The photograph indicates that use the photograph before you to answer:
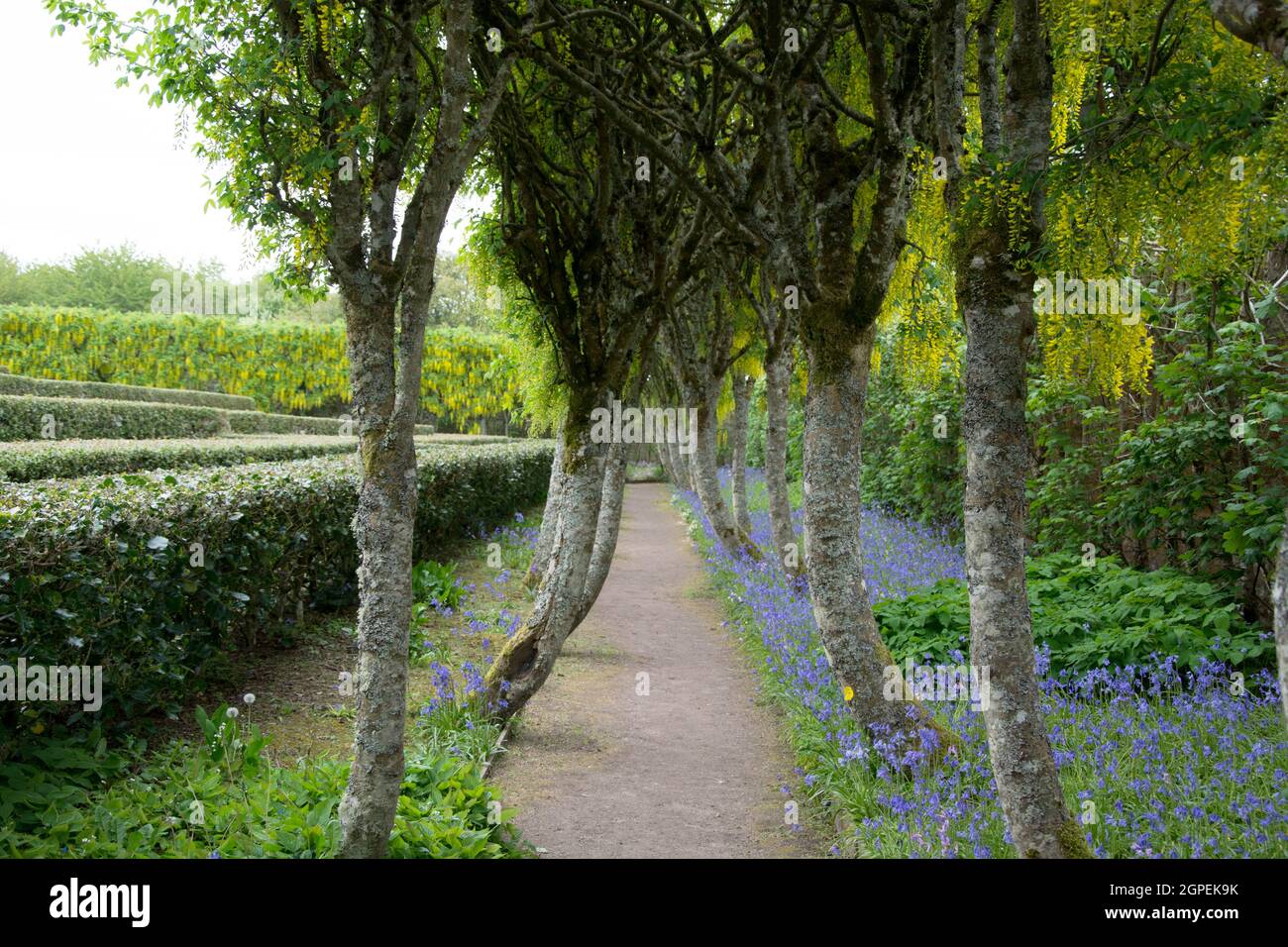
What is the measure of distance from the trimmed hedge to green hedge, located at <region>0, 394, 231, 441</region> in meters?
2.11

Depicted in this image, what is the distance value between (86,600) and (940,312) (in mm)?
5697

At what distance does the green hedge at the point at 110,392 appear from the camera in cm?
1900

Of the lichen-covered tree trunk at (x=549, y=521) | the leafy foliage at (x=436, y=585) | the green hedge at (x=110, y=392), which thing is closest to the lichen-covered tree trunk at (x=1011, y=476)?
the lichen-covered tree trunk at (x=549, y=521)

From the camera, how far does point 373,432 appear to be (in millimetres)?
3836

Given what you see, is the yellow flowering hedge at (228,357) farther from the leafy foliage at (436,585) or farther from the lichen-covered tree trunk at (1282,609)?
the lichen-covered tree trunk at (1282,609)

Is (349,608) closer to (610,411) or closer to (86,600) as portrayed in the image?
(610,411)

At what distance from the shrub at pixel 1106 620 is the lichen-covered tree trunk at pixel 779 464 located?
307 cm

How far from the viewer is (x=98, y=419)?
1736 centimetres

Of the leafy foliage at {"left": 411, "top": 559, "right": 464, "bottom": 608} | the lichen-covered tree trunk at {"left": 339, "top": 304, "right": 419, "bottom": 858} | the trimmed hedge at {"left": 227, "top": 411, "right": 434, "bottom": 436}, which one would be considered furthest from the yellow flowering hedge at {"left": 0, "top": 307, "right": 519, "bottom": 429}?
the lichen-covered tree trunk at {"left": 339, "top": 304, "right": 419, "bottom": 858}

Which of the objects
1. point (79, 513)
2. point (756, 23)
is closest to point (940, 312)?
point (756, 23)
